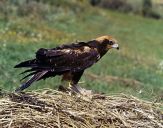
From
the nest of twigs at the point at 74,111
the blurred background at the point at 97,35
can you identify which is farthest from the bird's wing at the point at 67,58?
the blurred background at the point at 97,35

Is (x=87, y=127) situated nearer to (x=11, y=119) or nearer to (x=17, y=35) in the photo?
(x=11, y=119)

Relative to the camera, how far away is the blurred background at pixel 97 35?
1377 cm

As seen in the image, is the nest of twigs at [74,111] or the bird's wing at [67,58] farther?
the bird's wing at [67,58]

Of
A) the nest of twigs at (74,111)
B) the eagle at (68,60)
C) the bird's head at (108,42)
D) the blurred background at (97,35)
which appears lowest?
the blurred background at (97,35)

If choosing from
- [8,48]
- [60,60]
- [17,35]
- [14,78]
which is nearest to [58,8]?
[17,35]

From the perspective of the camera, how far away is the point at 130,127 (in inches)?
235

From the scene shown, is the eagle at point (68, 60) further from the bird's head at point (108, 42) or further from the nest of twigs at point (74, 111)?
the nest of twigs at point (74, 111)

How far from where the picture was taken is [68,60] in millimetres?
7047

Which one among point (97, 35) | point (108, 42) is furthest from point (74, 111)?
point (97, 35)

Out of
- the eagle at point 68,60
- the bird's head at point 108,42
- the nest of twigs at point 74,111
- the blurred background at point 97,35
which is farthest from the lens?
the blurred background at point 97,35

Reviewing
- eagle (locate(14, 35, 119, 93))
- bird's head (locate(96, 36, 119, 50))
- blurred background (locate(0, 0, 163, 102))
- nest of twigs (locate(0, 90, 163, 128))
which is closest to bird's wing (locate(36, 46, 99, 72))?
eagle (locate(14, 35, 119, 93))

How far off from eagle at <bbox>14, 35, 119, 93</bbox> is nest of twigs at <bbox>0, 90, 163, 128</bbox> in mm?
298

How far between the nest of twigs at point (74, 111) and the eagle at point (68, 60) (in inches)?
11.7

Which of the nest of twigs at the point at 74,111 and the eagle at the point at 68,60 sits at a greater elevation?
the eagle at the point at 68,60
